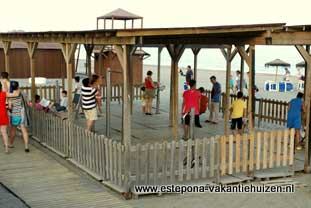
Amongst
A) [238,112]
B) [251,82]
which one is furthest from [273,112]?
[251,82]

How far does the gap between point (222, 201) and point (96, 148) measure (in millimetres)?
2714

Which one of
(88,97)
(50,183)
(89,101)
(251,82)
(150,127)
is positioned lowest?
(50,183)

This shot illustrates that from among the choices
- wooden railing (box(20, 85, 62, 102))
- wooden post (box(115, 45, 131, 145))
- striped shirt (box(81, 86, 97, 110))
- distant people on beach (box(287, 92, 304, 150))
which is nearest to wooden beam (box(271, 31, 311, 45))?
distant people on beach (box(287, 92, 304, 150))

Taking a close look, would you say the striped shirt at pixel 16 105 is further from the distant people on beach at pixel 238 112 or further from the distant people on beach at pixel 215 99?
the distant people on beach at pixel 215 99

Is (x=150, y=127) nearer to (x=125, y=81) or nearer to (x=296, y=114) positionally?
(x=296, y=114)

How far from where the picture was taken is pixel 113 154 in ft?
28.6

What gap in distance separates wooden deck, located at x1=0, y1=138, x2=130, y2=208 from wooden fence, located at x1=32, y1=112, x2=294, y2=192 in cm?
32

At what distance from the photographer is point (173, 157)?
875cm

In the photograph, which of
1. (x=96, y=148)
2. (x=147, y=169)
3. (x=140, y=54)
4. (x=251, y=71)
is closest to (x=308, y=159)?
(x=251, y=71)

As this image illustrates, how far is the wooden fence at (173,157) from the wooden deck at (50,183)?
0.32 m

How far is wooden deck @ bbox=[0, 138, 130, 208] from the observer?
816 cm

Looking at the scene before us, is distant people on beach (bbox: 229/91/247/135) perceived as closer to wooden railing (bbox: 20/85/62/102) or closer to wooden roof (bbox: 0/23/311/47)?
wooden roof (bbox: 0/23/311/47)

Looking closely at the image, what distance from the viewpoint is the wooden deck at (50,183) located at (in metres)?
8.16

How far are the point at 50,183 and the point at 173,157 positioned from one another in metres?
2.51
